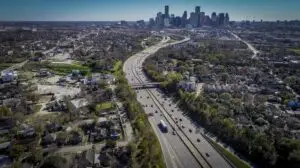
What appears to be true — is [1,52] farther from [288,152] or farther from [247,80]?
[288,152]

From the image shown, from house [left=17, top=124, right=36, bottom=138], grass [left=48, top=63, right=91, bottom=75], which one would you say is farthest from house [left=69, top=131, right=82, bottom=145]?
grass [left=48, top=63, right=91, bottom=75]

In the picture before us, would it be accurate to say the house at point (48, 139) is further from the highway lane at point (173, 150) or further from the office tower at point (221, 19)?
the office tower at point (221, 19)

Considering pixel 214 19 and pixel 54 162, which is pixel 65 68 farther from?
pixel 214 19

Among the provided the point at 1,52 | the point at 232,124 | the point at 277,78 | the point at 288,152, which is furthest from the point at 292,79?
the point at 1,52

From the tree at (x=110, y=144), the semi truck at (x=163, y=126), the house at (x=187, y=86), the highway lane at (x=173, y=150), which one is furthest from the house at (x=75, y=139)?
the house at (x=187, y=86)

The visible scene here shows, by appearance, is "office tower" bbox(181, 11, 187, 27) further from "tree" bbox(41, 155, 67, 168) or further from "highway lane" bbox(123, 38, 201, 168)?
"tree" bbox(41, 155, 67, 168)
